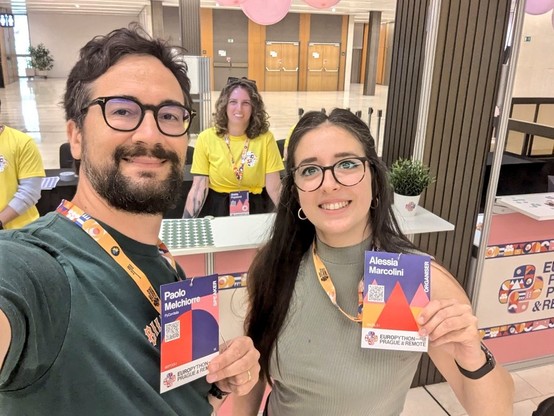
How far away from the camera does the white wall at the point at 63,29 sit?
84.3 ft

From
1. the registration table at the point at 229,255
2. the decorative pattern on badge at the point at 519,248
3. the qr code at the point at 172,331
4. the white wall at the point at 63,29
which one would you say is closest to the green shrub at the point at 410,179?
the registration table at the point at 229,255

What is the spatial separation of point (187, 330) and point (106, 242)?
0.25 m

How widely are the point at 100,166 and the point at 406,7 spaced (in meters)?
2.58

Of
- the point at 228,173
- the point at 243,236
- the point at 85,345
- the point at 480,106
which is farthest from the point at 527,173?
the point at 85,345

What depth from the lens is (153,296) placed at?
0.96 meters

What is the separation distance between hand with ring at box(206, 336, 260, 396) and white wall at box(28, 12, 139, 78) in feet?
92.0

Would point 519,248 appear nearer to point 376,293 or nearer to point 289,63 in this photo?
point 376,293

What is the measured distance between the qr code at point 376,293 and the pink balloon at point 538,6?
12.1ft

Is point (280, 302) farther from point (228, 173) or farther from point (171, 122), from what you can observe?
point (228, 173)

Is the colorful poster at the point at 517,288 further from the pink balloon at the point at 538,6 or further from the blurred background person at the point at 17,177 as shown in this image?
the blurred background person at the point at 17,177

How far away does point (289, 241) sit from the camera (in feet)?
5.06

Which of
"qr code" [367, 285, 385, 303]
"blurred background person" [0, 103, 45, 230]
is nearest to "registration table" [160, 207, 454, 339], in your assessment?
"blurred background person" [0, 103, 45, 230]

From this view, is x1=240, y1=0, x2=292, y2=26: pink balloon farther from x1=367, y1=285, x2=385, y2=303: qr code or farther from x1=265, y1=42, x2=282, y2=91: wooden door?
x1=265, y1=42, x2=282, y2=91: wooden door

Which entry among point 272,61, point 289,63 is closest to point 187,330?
point 272,61
